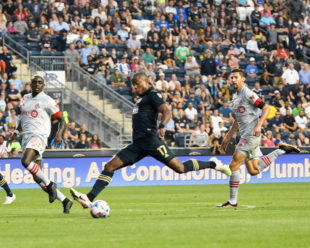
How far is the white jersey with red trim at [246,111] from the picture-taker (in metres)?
15.9

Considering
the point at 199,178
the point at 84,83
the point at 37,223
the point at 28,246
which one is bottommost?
the point at 199,178

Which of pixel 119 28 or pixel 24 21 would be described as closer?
pixel 24 21

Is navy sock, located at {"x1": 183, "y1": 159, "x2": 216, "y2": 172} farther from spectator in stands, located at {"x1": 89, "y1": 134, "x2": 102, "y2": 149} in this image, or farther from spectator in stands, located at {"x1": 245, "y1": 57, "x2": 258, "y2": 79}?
spectator in stands, located at {"x1": 245, "y1": 57, "x2": 258, "y2": 79}

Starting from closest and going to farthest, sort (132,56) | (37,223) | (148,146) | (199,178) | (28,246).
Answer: (28,246) → (37,223) → (148,146) → (199,178) → (132,56)

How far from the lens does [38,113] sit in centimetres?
1555

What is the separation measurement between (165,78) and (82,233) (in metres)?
24.2

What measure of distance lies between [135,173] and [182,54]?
1019 cm

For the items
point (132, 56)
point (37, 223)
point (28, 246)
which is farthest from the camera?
point (132, 56)

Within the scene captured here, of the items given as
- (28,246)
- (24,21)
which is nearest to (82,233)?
(28,246)

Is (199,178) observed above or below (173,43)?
below

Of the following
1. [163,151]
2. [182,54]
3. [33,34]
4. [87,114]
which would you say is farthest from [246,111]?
[182,54]

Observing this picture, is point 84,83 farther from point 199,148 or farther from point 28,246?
point 28,246

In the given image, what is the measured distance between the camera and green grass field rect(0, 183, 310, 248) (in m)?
9.96

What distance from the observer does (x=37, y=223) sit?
12656mm
